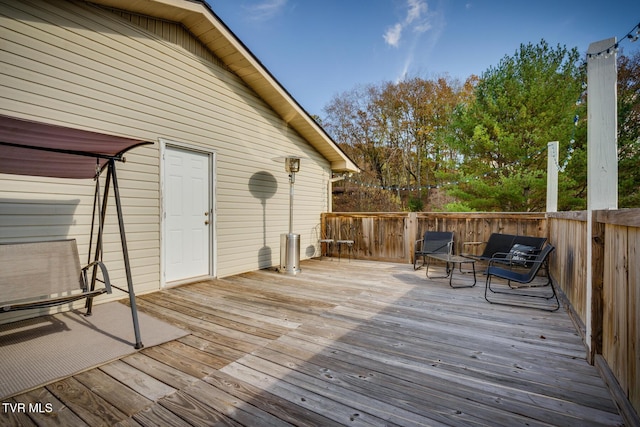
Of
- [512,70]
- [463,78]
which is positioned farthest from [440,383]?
[463,78]

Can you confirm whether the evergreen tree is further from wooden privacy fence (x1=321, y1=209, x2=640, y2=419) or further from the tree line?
wooden privacy fence (x1=321, y1=209, x2=640, y2=419)

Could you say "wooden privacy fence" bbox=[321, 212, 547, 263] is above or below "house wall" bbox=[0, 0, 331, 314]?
below

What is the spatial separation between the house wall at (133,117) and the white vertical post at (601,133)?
15.2 feet

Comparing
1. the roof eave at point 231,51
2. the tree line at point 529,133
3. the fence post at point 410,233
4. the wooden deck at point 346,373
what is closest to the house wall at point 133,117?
the roof eave at point 231,51

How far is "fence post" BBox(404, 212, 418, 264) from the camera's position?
20.1ft

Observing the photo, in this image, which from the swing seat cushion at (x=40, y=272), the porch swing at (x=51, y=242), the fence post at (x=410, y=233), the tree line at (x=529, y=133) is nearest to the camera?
the porch swing at (x=51, y=242)

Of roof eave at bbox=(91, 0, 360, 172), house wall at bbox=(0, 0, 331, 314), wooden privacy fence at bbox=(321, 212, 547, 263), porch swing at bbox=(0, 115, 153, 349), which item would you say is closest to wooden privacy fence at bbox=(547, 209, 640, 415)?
wooden privacy fence at bbox=(321, 212, 547, 263)

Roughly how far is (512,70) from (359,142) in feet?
28.9

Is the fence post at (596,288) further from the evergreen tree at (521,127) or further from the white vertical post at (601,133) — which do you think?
the evergreen tree at (521,127)

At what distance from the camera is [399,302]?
3584 mm

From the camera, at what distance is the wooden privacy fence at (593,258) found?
1496 mm

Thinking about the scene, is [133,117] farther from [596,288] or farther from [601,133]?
[596,288]

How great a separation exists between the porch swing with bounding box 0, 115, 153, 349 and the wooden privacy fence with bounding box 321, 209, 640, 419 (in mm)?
3125

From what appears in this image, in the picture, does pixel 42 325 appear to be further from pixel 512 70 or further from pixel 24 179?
pixel 512 70
